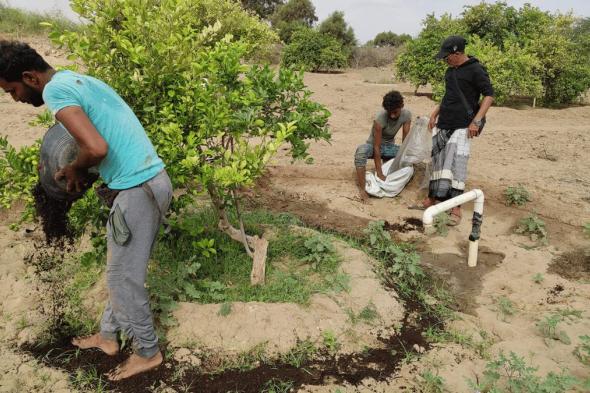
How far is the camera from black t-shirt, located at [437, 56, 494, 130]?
448 centimetres

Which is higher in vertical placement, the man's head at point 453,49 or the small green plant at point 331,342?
the man's head at point 453,49

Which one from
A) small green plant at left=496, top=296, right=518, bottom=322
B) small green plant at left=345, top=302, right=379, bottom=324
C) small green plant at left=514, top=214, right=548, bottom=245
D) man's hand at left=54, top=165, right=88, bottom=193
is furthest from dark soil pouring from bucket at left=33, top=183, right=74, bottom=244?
small green plant at left=514, top=214, right=548, bottom=245

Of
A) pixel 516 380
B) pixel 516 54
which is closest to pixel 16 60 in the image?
pixel 516 380

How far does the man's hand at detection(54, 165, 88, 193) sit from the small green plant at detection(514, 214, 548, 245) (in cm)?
396

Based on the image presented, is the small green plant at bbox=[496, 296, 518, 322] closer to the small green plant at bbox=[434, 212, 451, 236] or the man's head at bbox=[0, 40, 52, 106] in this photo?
the small green plant at bbox=[434, 212, 451, 236]

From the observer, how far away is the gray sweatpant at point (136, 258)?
2324 millimetres

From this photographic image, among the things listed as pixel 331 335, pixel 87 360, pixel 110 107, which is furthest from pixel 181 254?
pixel 110 107

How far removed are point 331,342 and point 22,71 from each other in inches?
88.8

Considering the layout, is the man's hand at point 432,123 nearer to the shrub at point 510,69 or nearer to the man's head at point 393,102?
the man's head at point 393,102

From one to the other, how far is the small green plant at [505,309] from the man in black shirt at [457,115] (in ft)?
4.52

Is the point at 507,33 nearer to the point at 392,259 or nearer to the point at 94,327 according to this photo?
the point at 392,259

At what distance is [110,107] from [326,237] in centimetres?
213

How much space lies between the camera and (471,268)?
158 inches

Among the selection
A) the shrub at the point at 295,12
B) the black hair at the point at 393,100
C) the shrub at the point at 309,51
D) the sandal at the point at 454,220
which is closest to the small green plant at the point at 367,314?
the sandal at the point at 454,220
